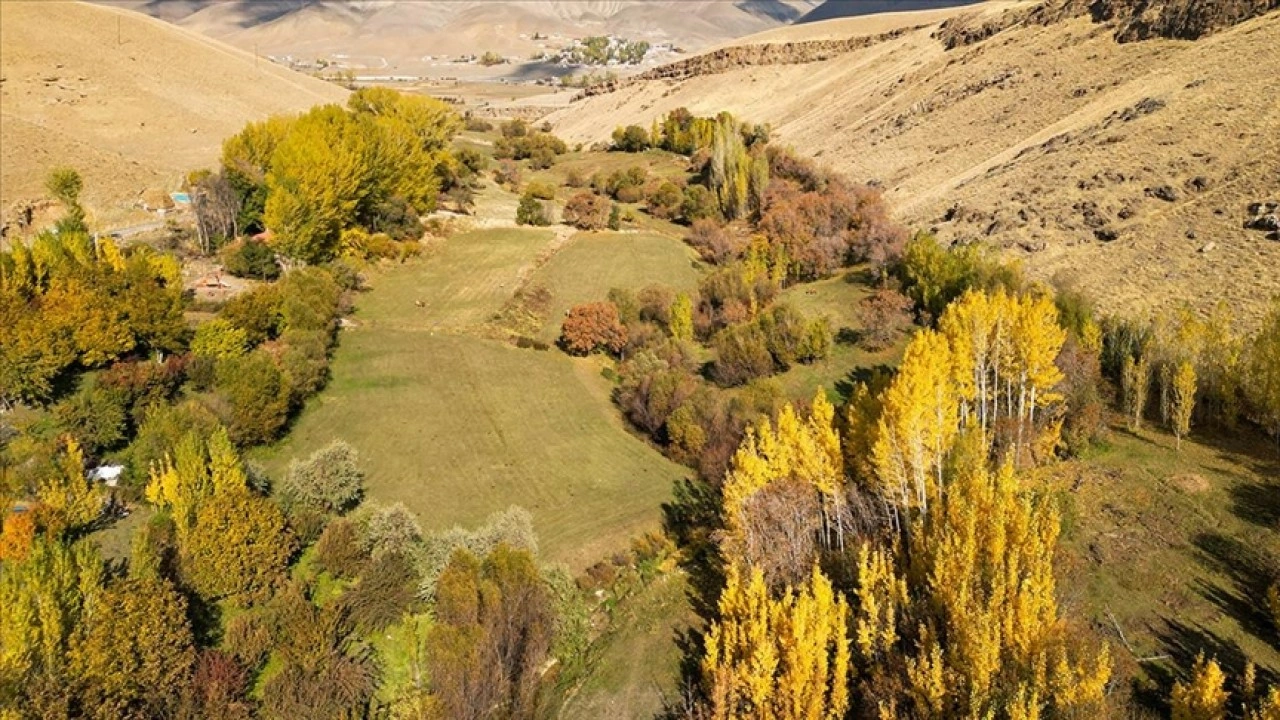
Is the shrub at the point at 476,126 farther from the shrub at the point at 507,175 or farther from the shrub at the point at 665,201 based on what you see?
the shrub at the point at 665,201

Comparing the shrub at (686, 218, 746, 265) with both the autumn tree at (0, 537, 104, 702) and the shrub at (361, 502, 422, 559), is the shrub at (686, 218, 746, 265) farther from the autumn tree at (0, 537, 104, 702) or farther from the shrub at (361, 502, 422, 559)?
the autumn tree at (0, 537, 104, 702)

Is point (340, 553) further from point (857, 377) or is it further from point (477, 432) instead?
point (857, 377)

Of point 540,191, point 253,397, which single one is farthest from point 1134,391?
point 540,191

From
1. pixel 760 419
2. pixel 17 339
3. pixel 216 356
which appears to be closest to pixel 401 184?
pixel 216 356

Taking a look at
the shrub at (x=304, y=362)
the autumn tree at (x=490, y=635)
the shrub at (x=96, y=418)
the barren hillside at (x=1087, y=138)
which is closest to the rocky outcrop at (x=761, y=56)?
the barren hillside at (x=1087, y=138)

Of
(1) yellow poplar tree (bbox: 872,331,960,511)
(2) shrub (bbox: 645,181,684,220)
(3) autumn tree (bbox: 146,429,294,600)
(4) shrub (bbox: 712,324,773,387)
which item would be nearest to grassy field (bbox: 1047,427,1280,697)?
(1) yellow poplar tree (bbox: 872,331,960,511)
